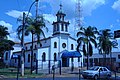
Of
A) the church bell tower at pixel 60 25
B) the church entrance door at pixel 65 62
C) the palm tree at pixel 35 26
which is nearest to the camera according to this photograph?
the palm tree at pixel 35 26

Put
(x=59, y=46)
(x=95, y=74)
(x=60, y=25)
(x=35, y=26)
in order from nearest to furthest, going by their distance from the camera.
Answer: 1. (x=95, y=74)
2. (x=35, y=26)
3. (x=59, y=46)
4. (x=60, y=25)

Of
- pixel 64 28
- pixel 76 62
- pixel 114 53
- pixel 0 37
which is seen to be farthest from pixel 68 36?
pixel 114 53

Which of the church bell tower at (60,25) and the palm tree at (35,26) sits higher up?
the church bell tower at (60,25)

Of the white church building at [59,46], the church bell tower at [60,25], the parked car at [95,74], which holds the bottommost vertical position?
the parked car at [95,74]

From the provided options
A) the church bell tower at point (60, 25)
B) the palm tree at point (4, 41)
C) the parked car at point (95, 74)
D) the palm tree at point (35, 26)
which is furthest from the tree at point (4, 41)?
the parked car at point (95, 74)

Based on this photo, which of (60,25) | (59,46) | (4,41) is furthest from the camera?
(60,25)

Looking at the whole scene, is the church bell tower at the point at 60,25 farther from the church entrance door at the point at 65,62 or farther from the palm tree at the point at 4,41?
the palm tree at the point at 4,41

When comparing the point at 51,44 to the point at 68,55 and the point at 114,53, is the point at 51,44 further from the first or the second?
the point at 114,53

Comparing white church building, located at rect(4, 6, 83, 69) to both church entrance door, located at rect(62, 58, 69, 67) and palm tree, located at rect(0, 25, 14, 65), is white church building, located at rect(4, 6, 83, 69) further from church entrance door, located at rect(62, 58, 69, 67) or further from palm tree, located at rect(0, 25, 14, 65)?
palm tree, located at rect(0, 25, 14, 65)

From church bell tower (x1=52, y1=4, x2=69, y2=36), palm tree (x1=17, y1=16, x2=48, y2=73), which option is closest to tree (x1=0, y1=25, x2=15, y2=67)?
palm tree (x1=17, y1=16, x2=48, y2=73)

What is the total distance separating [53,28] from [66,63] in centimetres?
978

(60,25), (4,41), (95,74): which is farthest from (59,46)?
(95,74)

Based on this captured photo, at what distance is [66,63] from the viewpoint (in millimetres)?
62719

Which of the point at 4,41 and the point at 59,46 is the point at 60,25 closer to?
the point at 59,46
